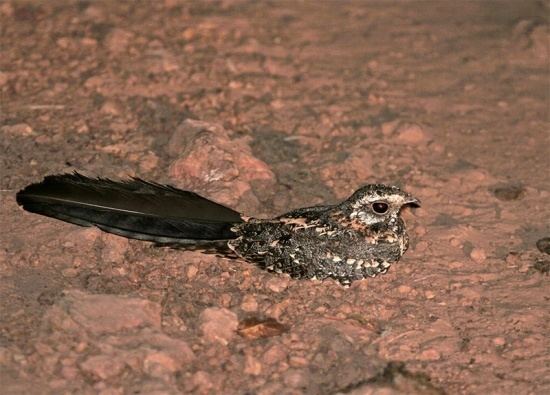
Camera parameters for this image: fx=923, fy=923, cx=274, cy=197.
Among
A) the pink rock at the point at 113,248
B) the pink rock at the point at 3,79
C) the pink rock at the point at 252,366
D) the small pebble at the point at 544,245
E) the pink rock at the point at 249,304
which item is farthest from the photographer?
the pink rock at the point at 3,79

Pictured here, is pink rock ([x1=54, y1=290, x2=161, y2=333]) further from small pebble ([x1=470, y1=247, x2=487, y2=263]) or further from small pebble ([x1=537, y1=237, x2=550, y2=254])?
small pebble ([x1=537, y1=237, x2=550, y2=254])

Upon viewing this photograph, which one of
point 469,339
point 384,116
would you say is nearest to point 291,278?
point 469,339

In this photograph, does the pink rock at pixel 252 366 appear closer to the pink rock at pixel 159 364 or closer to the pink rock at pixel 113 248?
the pink rock at pixel 159 364

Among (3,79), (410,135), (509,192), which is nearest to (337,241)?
(509,192)

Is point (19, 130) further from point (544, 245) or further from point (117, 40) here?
point (544, 245)

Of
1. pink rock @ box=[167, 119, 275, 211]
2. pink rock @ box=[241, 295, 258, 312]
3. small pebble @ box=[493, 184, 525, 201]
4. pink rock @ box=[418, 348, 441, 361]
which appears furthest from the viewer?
small pebble @ box=[493, 184, 525, 201]

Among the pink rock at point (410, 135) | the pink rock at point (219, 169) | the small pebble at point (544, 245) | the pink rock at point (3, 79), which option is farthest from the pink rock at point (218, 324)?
the pink rock at point (3, 79)

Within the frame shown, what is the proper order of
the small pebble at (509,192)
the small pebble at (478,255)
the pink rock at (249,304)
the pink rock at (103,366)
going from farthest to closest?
the small pebble at (509,192), the small pebble at (478,255), the pink rock at (249,304), the pink rock at (103,366)

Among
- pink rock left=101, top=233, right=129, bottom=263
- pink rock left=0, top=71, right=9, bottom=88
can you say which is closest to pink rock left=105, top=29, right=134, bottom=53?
pink rock left=0, top=71, right=9, bottom=88
